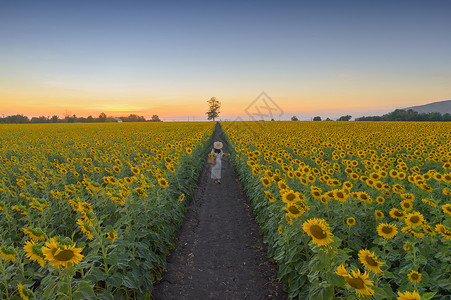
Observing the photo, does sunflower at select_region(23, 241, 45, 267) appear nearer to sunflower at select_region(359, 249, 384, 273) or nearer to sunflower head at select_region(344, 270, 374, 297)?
sunflower head at select_region(344, 270, 374, 297)

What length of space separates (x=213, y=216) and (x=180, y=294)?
3844mm

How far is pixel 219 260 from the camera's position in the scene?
233 inches

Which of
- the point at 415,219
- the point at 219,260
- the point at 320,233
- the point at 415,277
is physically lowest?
the point at 219,260

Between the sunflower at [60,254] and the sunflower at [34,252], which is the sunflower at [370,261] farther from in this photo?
the sunflower at [34,252]

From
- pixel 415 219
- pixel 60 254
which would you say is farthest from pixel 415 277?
pixel 60 254

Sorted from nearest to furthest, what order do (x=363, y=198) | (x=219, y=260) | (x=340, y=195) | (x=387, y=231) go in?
(x=387, y=231)
(x=340, y=195)
(x=363, y=198)
(x=219, y=260)

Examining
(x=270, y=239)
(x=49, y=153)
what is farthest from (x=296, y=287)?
(x=49, y=153)

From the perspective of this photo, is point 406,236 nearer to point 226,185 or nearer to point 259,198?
point 259,198

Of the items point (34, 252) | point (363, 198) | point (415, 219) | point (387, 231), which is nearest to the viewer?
point (34, 252)

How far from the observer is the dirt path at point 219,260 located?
4840 mm

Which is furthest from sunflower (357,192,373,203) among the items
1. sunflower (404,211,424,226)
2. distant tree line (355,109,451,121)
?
distant tree line (355,109,451,121)

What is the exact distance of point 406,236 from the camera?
423cm

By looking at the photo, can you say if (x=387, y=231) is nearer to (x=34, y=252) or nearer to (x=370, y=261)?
(x=370, y=261)

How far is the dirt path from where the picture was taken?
4.84 m
